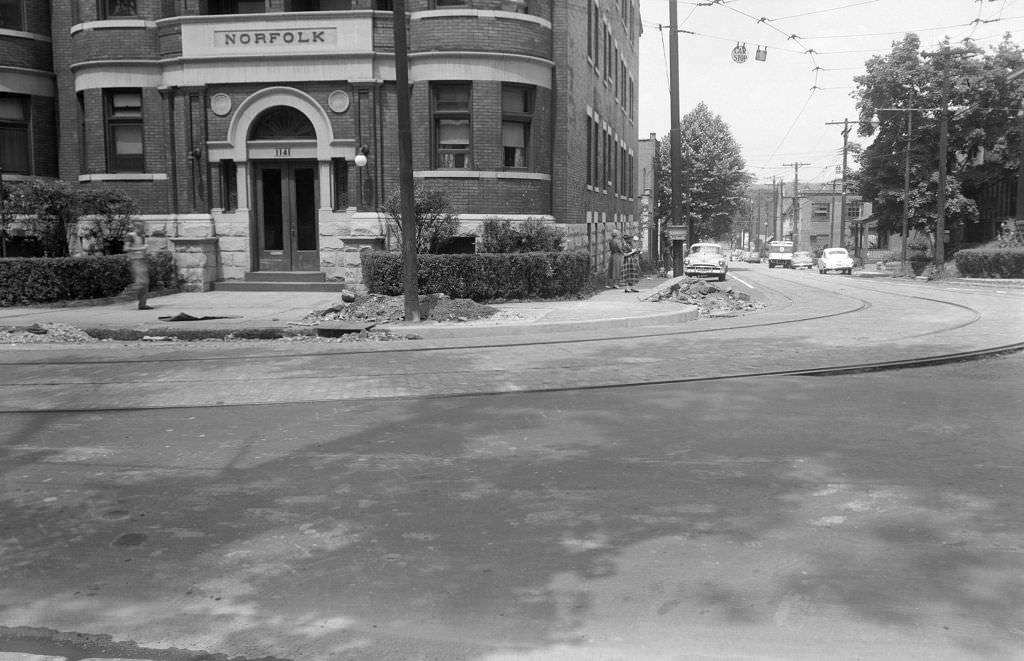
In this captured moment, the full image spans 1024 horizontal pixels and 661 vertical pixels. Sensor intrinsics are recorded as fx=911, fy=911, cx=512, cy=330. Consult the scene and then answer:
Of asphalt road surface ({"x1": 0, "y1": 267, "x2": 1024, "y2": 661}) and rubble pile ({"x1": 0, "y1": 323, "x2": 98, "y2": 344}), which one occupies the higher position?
rubble pile ({"x1": 0, "y1": 323, "x2": 98, "y2": 344})

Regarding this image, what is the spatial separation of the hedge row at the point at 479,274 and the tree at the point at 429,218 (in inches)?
29.4

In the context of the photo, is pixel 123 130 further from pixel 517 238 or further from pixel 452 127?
pixel 517 238

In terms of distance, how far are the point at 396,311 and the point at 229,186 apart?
8.10 meters

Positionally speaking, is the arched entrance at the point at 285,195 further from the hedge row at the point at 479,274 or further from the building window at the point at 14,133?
the building window at the point at 14,133

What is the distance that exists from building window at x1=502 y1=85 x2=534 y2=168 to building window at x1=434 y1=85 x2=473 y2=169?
2.93ft

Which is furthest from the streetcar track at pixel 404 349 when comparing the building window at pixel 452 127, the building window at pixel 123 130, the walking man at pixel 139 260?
the building window at pixel 123 130

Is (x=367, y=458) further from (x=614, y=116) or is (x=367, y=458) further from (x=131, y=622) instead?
(x=614, y=116)

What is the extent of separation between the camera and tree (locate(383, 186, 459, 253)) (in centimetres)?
1919

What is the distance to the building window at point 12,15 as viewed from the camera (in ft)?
73.3

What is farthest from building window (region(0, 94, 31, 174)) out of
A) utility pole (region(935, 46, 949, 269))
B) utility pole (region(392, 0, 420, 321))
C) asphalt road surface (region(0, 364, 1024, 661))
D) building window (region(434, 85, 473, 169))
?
utility pole (region(935, 46, 949, 269))

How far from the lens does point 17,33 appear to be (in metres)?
22.2

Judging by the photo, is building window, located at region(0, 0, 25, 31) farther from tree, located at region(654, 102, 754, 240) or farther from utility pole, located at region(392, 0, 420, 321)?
tree, located at region(654, 102, 754, 240)

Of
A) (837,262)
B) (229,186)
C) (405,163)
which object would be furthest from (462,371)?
(837,262)

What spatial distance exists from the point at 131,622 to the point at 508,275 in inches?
600
